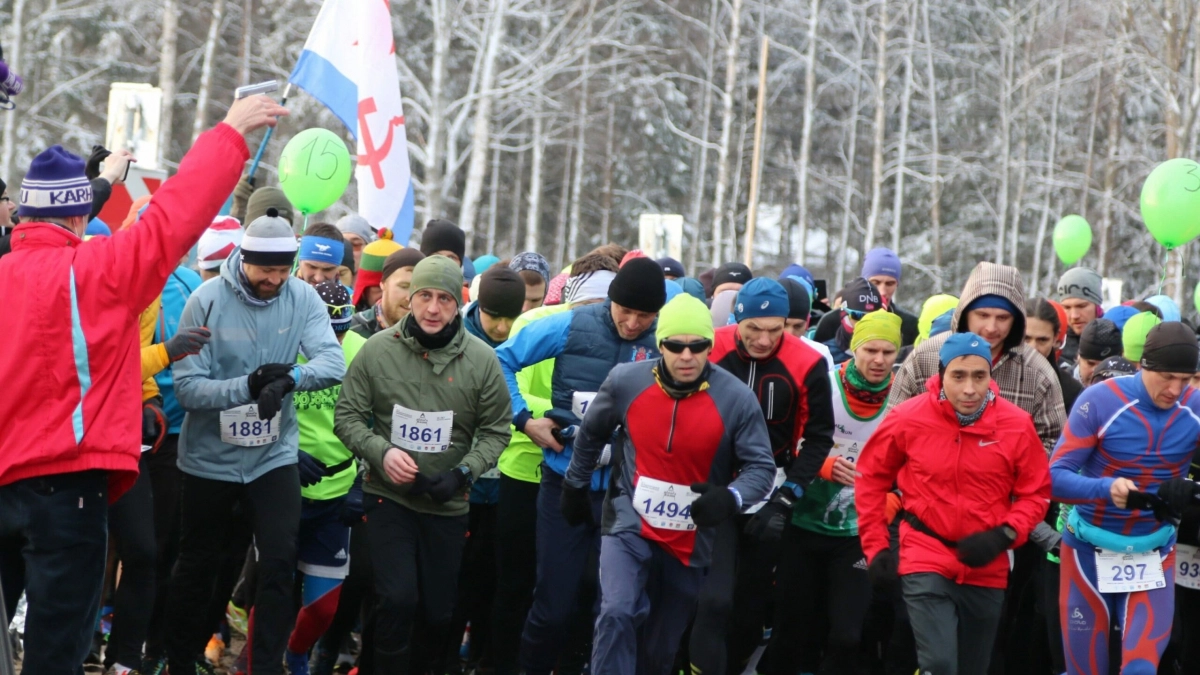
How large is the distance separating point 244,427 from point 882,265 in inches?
260

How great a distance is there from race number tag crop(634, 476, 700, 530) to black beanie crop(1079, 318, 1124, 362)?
3404 mm

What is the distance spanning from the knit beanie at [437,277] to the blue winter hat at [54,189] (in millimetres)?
1877

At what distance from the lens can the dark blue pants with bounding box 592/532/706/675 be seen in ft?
20.4

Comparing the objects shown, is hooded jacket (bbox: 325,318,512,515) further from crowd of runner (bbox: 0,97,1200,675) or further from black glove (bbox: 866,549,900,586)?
black glove (bbox: 866,549,900,586)

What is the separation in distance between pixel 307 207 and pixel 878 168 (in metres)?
27.2


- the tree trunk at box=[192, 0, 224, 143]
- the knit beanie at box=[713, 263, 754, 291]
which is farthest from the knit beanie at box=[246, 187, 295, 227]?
the tree trunk at box=[192, 0, 224, 143]

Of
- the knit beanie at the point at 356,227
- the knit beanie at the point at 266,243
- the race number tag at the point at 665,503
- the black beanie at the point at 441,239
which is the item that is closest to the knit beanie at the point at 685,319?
the race number tag at the point at 665,503

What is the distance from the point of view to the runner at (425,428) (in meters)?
6.52

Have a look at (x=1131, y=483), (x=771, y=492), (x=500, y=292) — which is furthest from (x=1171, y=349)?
(x=500, y=292)

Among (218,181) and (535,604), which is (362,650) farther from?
(218,181)

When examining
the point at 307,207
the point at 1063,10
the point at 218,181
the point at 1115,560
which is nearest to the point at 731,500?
the point at 1115,560

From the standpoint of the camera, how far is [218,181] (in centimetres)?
471

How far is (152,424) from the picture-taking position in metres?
6.43

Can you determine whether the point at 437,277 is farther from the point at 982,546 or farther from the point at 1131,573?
the point at 1131,573
